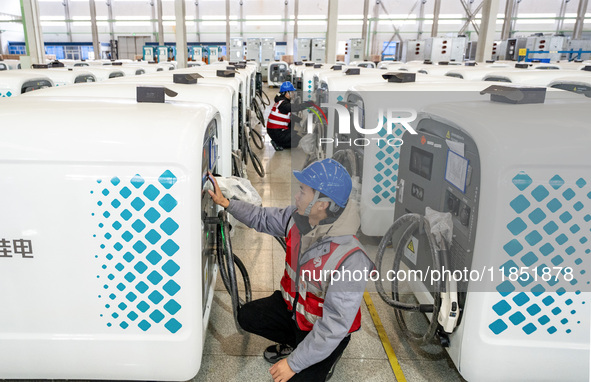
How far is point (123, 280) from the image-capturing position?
6.67 feet

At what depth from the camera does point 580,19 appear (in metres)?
27.5

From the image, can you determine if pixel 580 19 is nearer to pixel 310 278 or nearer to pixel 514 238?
pixel 514 238

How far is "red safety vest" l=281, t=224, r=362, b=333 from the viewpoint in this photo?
86.4 inches

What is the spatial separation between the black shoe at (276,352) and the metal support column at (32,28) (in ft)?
39.4

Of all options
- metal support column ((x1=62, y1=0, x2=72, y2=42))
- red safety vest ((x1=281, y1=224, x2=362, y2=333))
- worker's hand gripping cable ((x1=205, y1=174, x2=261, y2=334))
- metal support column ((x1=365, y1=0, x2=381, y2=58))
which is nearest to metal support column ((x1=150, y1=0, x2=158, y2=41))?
metal support column ((x1=62, y1=0, x2=72, y2=42))

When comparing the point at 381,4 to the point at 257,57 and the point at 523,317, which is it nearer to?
the point at 257,57

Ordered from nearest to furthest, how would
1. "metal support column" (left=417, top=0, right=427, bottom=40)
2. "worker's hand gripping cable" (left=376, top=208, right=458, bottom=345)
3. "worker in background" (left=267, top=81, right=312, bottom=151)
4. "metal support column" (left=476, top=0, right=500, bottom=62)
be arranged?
"worker's hand gripping cable" (left=376, top=208, right=458, bottom=345) < "worker in background" (left=267, top=81, right=312, bottom=151) < "metal support column" (left=476, top=0, right=500, bottom=62) < "metal support column" (left=417, top=0, right=427, bottom=40)

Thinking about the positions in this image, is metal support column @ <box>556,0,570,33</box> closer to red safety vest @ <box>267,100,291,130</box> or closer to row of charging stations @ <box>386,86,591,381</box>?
red safety vest @ <box>267,100,291,130</box>

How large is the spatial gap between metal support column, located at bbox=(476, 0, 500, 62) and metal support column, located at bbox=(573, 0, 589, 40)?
1925cm

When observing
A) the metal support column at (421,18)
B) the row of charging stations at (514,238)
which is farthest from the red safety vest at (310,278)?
the metal support column at (421,18)

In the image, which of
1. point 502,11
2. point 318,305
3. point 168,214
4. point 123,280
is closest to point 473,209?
point 318,305

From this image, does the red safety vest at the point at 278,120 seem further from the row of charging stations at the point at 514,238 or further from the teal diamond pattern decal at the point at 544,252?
the teal diamond pattern decal at the point at 544,252

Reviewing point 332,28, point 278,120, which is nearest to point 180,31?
point 332,28

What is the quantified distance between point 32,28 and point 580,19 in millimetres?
29804
